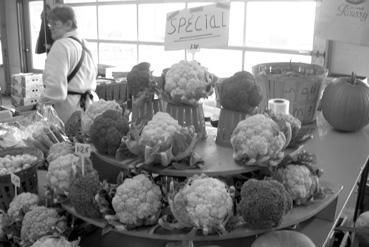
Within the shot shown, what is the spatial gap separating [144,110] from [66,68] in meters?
1.67

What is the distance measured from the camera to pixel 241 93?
1140mm

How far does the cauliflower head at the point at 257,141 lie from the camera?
41.3 inches

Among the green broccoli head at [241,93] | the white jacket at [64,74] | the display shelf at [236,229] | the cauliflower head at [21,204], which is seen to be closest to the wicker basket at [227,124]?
the green broccoli head at [241,93]

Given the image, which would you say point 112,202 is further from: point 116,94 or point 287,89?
point 116,94

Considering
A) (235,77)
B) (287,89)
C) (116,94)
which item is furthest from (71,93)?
(235,77)

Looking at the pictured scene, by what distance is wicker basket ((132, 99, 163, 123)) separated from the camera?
1.27 meters

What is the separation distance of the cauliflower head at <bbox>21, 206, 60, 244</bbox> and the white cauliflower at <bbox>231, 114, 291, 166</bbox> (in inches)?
22.7

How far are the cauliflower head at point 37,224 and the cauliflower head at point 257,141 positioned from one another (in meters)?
0.58

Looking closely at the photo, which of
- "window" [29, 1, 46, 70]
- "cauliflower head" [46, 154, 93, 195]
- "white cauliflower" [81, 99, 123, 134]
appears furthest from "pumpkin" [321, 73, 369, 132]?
"window" [29, 1, 46, 70]

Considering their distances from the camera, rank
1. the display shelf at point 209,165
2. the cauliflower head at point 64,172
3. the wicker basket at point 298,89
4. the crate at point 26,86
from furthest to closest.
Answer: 1. the crate at point 26,86
2. the wicker basket at point 298,89
3. the cauliflower head at point 64,172
4. the display shelf at point 209,165

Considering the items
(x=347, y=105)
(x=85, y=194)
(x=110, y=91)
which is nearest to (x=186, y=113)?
(x=85, y=194)

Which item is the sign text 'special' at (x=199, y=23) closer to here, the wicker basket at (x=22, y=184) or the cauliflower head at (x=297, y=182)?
the cauliflower head at (x=297, y=182)

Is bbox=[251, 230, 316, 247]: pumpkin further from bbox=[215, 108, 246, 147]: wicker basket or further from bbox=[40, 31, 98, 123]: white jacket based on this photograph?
bbox=[40, 31, 98, 123]: white jacket

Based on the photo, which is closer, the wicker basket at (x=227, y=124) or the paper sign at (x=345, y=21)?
the wicker basket at (x=227, y=124)
